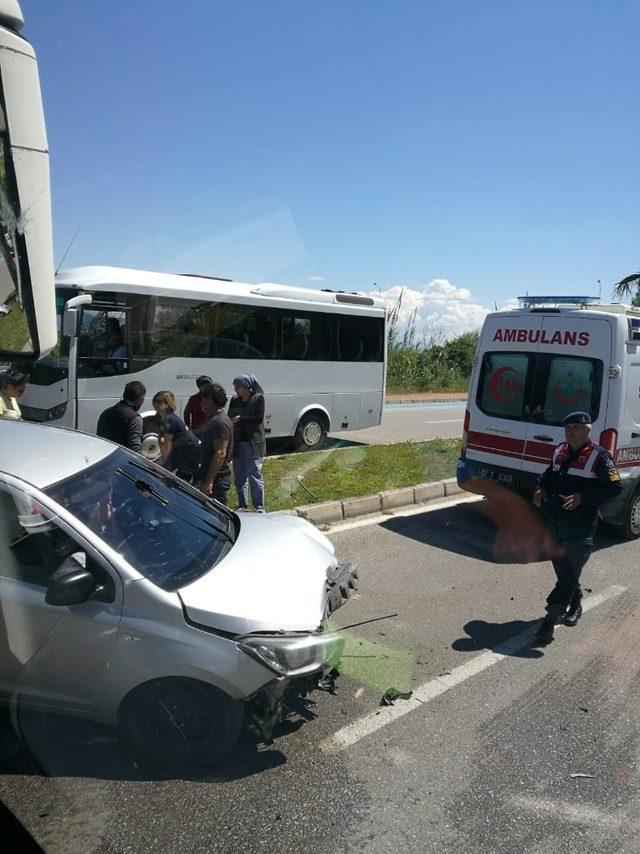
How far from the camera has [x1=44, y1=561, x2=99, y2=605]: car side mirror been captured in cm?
307

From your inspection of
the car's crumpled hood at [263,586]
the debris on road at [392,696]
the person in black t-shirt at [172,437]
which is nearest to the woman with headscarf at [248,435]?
the person in black t-shirt at [172,437]

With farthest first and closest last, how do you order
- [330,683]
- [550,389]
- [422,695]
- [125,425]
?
[550,389] < [125,425] < [422,695] < [330,683]

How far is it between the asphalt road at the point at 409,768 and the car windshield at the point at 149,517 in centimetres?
96

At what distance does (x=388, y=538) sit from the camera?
7406 millimetres

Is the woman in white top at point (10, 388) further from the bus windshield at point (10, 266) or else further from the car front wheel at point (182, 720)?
the car front wheel at point (182, 720)

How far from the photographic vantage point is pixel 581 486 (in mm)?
5031

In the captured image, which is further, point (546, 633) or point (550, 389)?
point (550, 389)

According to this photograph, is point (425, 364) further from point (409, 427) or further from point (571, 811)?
point (571, 811)

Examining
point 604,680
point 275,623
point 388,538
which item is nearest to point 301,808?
point 275,623

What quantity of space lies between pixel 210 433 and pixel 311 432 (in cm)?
678

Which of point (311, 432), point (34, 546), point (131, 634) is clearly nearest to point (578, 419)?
point (131, 634)

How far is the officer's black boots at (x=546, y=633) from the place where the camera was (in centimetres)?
495

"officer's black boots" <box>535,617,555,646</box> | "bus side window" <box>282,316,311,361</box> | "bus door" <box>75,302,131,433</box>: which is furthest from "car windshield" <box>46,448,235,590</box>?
"bus side window" <box>282,316,311,361</box>

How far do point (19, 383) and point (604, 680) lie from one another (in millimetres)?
5993
